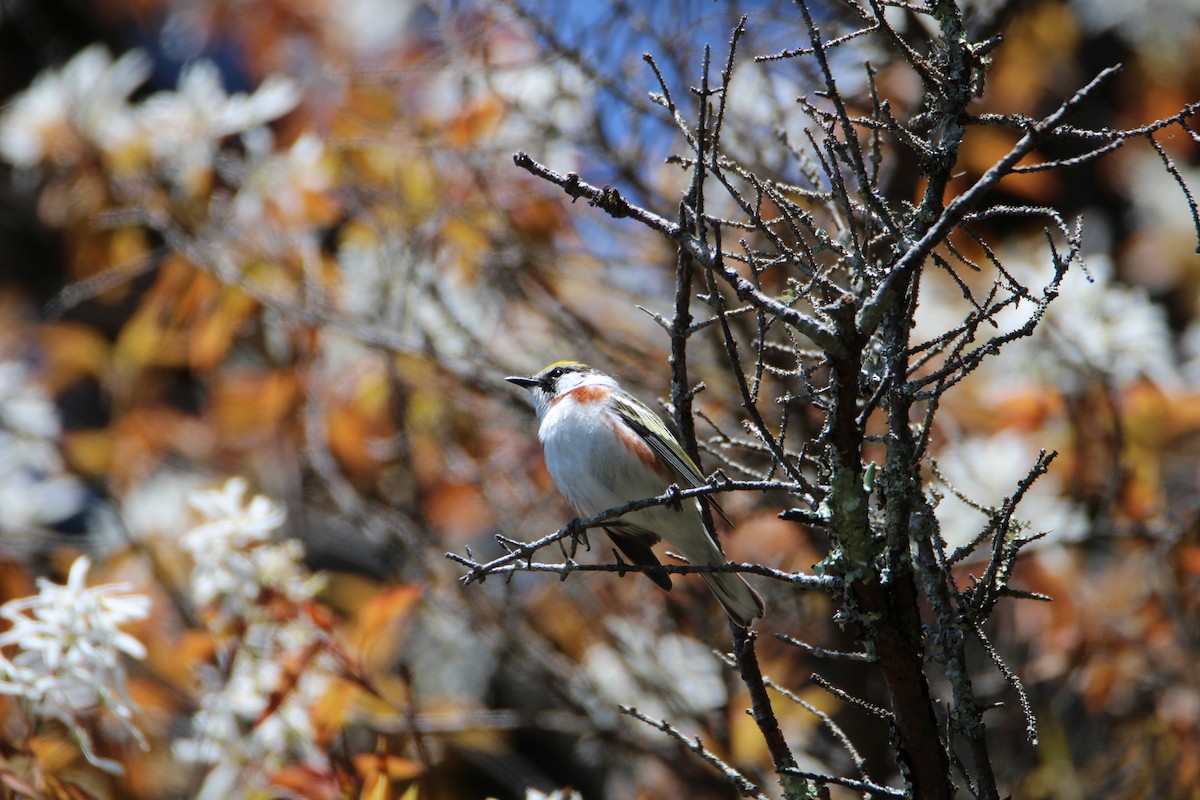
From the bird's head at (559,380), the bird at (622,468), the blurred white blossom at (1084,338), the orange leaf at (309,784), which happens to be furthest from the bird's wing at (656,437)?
the blurred white blossom at (1084,338)

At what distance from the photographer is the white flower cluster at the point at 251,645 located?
3.25 meters

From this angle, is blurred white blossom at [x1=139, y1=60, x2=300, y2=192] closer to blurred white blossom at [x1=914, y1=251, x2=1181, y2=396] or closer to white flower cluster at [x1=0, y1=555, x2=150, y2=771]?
white flower cluster at [x1=0, y1=555, x2=150, y2=771]

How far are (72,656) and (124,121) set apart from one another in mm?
3559

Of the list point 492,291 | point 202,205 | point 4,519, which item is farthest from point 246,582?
point 4,519

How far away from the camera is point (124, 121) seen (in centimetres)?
541

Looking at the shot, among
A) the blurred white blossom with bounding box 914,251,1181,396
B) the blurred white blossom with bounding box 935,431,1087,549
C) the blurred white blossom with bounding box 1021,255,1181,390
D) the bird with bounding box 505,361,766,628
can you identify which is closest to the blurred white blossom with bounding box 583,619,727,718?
the bird with bounding box 505,361,766,628

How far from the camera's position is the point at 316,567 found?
6719 millimetres

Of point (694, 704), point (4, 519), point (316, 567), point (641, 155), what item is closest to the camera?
point (641, 155)

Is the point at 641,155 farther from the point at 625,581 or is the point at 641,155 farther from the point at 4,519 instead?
the point at 4,519

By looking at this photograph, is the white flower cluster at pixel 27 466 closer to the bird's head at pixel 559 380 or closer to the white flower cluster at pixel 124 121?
the white flower cluster at pixel 124 121

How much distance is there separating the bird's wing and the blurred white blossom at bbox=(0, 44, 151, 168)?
338 cm

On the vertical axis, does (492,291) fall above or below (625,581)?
above

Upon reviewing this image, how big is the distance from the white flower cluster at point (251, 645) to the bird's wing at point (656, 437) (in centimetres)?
113

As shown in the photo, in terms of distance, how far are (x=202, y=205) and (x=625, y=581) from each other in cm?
275
